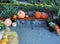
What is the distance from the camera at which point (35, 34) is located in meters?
2.04

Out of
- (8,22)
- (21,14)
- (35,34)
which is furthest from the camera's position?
(21,14)

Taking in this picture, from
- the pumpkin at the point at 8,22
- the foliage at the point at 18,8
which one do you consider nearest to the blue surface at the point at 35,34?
the pumpkin at the point at 8,22

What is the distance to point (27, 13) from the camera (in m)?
2.49

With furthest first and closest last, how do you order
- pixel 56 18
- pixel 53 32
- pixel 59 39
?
pixel 56 18 → pixel 53 32 → pixel 59 39

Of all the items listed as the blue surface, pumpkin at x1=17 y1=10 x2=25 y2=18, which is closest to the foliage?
pumpkin at x1=17 y1=10 x2=25 y2=18

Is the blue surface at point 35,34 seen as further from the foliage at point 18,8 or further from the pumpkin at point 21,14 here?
the foliage at point 18,8

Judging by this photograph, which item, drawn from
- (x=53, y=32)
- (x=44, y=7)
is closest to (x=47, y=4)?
(x=44, y=7)

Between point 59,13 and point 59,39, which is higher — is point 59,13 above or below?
above

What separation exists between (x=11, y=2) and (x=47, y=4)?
1.63ft

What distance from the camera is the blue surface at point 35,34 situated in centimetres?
184

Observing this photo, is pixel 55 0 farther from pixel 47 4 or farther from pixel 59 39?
pixel 59 39

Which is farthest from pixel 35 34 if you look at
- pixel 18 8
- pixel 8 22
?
pixel 18 8

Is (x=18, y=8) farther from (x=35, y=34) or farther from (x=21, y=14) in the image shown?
(x=35, y=34)

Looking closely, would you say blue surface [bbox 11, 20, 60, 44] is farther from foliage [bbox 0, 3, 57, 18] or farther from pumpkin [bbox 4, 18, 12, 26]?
foliage [bbox 0, 3, 57, 18]
